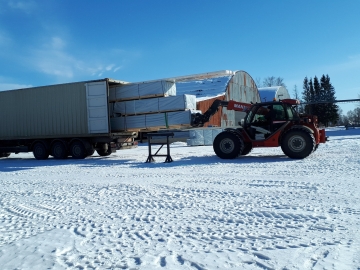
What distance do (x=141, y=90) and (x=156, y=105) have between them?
102cm

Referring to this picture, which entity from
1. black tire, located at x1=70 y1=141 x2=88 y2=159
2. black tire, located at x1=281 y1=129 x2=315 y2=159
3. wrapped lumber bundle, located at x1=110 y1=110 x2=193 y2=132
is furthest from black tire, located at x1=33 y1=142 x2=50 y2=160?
black tire, located at x1=281 y1=129 x2=315 y2=159

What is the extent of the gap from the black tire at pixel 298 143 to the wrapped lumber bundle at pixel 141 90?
5165 mm

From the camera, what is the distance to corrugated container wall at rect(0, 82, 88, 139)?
1524 cm

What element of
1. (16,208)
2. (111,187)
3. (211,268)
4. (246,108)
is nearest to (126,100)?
(246,108)

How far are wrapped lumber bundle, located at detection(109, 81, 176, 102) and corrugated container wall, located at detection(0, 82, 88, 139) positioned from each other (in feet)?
5.27

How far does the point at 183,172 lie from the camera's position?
382 inches

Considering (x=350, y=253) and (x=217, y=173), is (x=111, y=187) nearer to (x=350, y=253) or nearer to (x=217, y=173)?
(x=217, y=173)

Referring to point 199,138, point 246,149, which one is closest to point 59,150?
point 246,149

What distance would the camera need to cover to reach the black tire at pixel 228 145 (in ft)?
41.1

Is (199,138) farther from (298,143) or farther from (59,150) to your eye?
(298,143)

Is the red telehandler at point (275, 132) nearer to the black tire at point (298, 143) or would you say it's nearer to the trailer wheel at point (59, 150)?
the black tire at point (298, 143)

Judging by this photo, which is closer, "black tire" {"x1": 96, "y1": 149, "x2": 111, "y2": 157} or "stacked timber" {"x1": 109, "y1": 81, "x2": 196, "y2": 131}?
"stacked timber" {"x1": 109, "y1": 81, "x2": 196, "y2": 131}

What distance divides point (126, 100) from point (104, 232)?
10.6 metres

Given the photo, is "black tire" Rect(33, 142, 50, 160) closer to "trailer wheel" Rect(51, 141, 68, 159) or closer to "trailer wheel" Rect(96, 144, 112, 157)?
"trailer wheel" Rect(51, 141, 68, 159)
